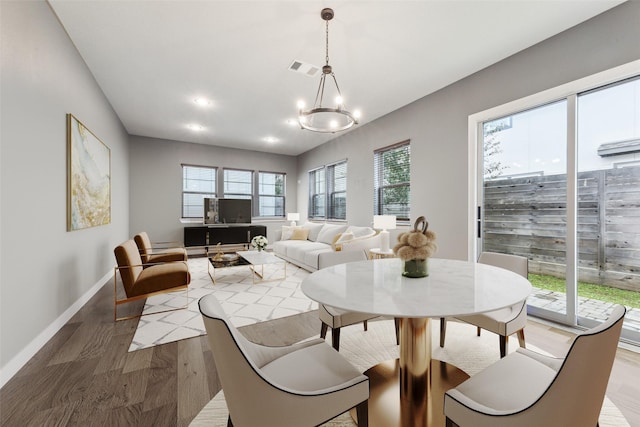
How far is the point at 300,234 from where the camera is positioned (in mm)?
6113

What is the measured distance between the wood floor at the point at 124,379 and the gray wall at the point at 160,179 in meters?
4.20

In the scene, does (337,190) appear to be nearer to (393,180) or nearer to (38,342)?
(393,180)

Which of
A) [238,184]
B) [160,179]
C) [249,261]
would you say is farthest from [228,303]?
[238,184]

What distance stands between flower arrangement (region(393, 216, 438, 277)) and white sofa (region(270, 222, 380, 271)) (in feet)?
5.38

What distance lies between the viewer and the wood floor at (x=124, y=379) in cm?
147

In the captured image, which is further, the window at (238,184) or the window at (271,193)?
the window at (271,193)

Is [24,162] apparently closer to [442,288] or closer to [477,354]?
[442,288]

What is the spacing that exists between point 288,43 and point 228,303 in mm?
3059

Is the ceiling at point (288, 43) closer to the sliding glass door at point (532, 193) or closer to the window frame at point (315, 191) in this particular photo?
the sliding glass door at point (532, 193)

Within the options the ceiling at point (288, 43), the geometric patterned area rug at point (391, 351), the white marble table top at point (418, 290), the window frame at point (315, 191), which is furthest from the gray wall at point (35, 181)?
the window frame at point (315, 191)

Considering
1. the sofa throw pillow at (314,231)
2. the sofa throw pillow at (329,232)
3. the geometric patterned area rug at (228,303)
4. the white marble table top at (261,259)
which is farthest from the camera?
the sofa throw pillow at (314,231)

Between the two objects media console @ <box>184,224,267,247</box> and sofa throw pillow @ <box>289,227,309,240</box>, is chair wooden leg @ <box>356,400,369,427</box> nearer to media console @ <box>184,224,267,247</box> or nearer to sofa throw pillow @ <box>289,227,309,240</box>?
sofa throw pillow @ <box>289,227,309,240</box>

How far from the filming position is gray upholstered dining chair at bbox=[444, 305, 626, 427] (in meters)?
0.74

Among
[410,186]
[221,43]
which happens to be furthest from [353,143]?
[221,43]
